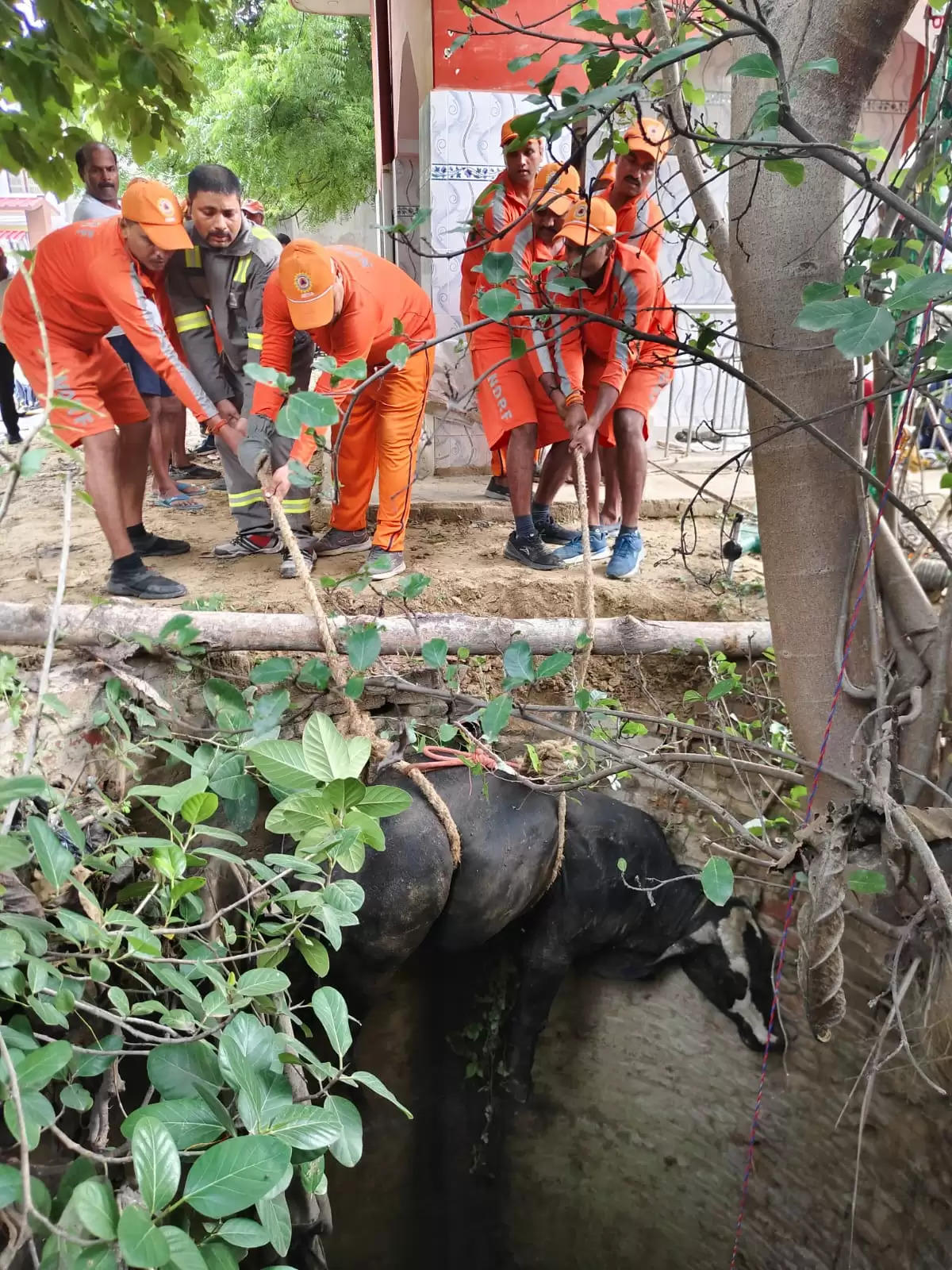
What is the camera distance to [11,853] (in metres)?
1.08

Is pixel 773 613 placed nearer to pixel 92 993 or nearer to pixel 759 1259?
pixel 92 993

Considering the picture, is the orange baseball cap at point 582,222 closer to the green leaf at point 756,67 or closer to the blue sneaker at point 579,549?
the blue sneaker at point 579,549

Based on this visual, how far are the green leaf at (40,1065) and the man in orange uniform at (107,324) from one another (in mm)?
1915

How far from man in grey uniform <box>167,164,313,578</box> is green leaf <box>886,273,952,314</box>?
221 centimetres

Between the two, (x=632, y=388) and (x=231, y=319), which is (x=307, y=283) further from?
(x=632, y=388)

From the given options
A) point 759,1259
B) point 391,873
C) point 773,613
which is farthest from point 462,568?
point 759,1259

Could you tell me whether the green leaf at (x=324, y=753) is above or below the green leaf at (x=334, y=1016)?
above

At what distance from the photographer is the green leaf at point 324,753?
1.44 m

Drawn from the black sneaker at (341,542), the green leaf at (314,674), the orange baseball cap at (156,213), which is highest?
the orange baseball cap at (156,213)

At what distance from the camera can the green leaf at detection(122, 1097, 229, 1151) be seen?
1098 mm

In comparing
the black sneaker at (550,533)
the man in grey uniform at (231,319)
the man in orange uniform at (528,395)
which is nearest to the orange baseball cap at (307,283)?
the man in grey uniform at (231,319)

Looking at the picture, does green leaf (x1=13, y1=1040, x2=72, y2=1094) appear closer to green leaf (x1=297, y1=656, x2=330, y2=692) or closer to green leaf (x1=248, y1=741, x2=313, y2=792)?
green leaf (x1=248, y1=741, x2=313, y2=792)

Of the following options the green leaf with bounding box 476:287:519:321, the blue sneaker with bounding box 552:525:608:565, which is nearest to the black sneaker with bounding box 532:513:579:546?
the blue sneaker with bounding box 552:525:608:565

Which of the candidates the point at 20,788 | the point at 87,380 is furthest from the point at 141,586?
the point at 20,788
